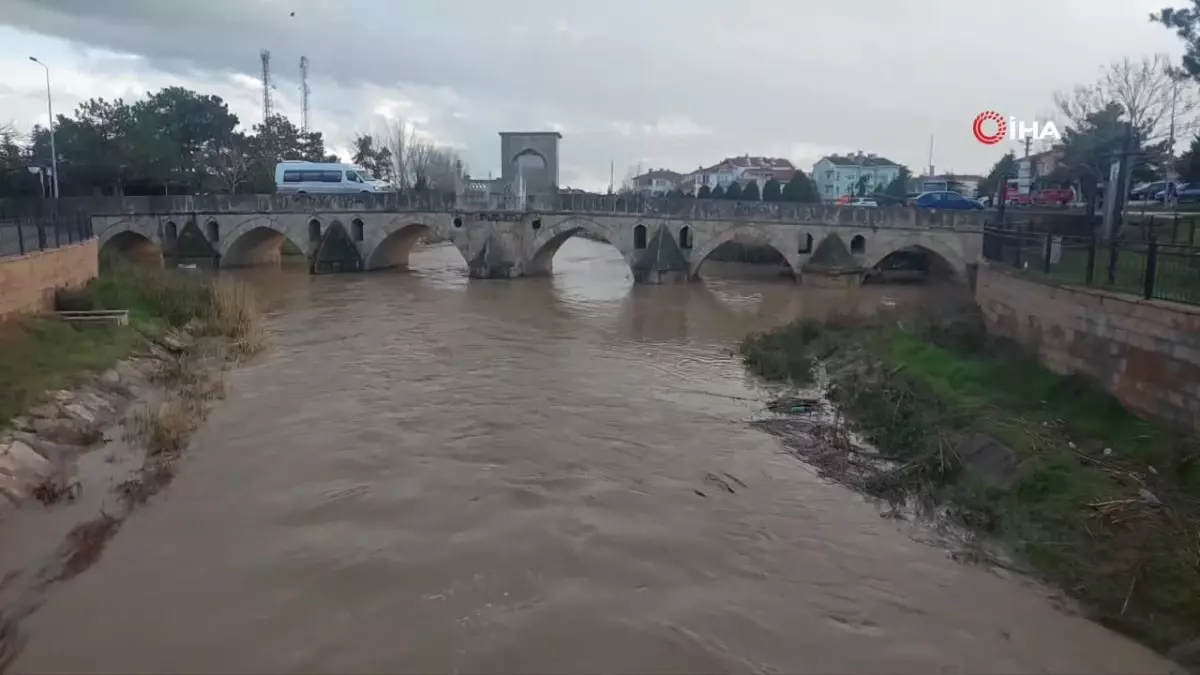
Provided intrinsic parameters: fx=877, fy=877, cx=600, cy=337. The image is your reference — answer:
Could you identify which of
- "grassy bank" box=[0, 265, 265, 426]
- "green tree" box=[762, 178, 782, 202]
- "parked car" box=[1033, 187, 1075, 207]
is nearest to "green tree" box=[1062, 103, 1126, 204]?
"parked car" box=[1033, 187, 1075, 207]

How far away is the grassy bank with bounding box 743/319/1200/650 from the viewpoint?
24.6ft

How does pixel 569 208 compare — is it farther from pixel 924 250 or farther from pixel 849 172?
pixel 849 172

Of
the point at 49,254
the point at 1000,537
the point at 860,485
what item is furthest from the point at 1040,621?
the point at 49,254

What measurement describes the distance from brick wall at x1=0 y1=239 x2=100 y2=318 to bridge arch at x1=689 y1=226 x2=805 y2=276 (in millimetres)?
20953

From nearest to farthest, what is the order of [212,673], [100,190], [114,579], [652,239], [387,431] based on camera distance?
[212,673]
[114,579]
[387,431]
[652,239]
[100,190]

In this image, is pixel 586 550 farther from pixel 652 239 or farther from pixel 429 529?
pixel 652 239

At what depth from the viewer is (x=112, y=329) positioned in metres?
16.2

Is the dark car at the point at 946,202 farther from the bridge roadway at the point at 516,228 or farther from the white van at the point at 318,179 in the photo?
the white van at the point at 318,179

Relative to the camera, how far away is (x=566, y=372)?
1750cm

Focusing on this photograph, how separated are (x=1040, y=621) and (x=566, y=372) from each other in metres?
11.1

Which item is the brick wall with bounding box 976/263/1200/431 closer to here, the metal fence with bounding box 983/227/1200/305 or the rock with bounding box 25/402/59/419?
the metal fence with bounding box 983/227/1200/305

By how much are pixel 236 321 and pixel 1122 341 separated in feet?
56.0

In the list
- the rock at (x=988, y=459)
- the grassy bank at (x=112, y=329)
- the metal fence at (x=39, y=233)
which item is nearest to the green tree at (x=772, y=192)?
the grassy bank at (x=112, y=329)

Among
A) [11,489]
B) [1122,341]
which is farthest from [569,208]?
[11,489]
